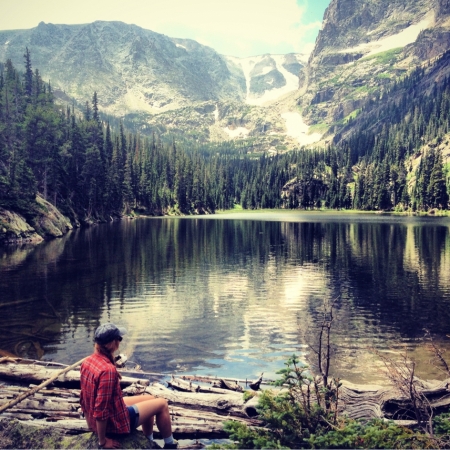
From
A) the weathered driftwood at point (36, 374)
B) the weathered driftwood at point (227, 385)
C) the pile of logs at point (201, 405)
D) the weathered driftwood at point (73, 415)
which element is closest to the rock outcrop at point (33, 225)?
the weathered driftwood at point (36, 374)

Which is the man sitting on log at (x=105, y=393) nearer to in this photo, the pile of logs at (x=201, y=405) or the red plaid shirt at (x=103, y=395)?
the red plaid shirt at (x=103, y=395)

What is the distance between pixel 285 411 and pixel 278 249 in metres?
56.8

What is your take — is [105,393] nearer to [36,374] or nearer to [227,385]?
[227,385]

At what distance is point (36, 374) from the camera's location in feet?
49.2

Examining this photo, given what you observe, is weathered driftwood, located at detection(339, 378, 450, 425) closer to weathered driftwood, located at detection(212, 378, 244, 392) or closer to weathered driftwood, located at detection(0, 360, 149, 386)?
weathered driftwood, located at detection(212, 378, 244, 392)

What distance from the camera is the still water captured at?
22.1 meters

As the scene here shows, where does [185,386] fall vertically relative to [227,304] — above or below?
above

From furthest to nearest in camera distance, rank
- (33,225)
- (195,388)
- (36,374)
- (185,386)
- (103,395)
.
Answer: (33,225) < (36,374) < (185,386) < (195,388) < (103,395)

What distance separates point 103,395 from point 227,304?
81.9 feet

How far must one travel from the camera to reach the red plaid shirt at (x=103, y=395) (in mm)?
8539

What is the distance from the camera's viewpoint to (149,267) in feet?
161

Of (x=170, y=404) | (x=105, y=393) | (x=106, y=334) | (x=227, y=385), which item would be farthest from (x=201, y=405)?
(x=106, y=334)

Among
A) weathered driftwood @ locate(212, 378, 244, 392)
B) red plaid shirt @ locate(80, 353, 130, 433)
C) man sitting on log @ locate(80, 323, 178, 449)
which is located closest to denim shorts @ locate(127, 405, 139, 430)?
man sitting on log @ locate(80, 323, 178, 449)

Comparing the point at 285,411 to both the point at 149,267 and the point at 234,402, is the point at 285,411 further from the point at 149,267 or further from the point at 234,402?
the point at 149,267
